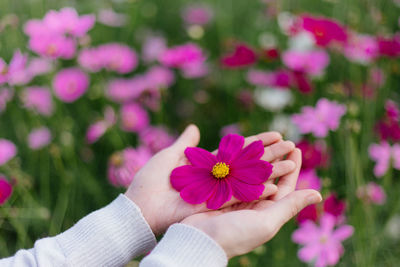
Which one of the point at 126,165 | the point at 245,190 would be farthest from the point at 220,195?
the point at 126,165

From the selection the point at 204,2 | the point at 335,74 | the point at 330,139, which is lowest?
the point at 330,139

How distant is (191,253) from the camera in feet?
1.76

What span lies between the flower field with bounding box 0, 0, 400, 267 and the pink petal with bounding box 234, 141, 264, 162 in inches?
1.5

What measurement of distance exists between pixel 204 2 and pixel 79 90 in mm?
733

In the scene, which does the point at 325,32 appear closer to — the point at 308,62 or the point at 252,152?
the point at 308,62

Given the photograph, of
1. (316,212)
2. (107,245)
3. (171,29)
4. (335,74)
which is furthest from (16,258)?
(171,29)

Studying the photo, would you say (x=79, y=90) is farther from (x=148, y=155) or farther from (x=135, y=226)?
(x=135, y=226)

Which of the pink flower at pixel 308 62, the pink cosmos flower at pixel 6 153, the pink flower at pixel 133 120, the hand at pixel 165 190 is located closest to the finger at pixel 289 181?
the hand at pixel 165 190

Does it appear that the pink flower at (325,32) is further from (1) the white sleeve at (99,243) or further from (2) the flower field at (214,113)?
(1) the white sleeve at (99,243)

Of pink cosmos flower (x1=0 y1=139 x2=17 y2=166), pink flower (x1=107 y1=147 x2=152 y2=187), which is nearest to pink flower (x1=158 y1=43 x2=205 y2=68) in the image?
pink flower (x1=107 y1=147 x2=152 y2=187)

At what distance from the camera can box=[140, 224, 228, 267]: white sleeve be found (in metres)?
0.53

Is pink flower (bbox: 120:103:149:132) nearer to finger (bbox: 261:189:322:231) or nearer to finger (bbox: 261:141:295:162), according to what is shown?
finger (bbox: 261:141:295:162)

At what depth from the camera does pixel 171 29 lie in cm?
157

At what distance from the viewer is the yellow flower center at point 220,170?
2.19ft
